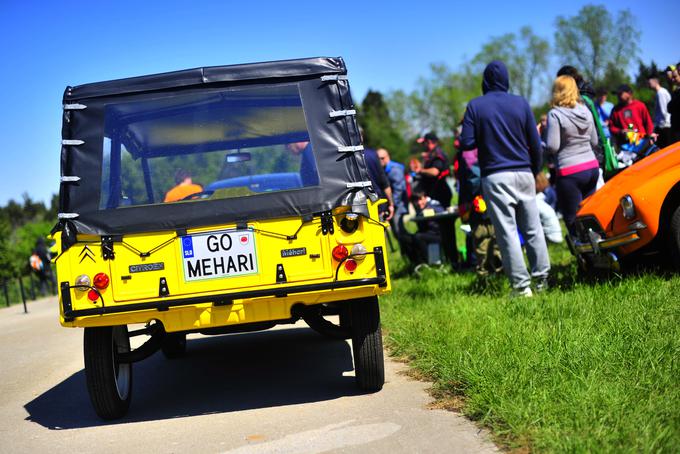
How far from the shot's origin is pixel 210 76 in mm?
5496

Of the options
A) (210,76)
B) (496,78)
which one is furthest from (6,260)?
(210,76)

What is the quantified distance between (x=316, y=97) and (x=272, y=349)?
124 inches

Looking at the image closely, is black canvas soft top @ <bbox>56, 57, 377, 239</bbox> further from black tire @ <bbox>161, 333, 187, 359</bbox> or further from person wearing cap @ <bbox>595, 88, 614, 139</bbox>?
person wearing cap @ <bbox>595, 88, 614, 139</bbox>

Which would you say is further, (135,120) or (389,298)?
(389,298)

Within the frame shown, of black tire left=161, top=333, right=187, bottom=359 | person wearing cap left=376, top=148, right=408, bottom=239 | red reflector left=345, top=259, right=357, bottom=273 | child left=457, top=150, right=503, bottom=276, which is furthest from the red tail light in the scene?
person wearing cap left=376, top=148, right=408, bottom=239

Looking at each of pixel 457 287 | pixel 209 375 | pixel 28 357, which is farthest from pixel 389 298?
pixel 28 357

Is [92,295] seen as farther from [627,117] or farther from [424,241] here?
[627,117]

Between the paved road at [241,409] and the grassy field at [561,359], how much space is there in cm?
25

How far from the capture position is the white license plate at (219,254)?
5121 millimetres

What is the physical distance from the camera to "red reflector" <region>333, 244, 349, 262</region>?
202 inches

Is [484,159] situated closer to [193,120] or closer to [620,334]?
[620,334]

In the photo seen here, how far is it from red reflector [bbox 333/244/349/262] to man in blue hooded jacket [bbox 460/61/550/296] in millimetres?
2944

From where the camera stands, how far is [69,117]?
17.8 ft

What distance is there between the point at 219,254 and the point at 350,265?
0.83m
